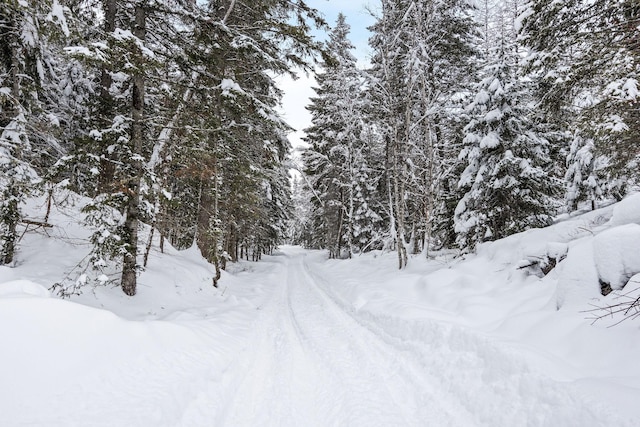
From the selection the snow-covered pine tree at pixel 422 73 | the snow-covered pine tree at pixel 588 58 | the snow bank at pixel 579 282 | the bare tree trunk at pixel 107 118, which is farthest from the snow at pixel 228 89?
the snow bank at pixel 579 282

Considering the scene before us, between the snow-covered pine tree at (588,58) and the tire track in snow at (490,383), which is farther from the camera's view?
the snow-covered pine tree at (588,58)

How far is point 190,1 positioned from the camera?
9.12 meters

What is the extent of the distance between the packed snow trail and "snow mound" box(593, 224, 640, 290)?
2268 mm

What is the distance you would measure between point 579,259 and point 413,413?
4.28 m

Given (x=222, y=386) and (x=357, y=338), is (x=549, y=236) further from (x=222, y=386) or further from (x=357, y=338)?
(x=222, y=386)

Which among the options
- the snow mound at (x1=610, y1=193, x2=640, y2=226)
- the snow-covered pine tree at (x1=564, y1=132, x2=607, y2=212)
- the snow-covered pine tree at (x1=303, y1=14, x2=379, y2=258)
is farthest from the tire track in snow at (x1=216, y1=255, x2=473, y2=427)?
Answer: the snow-covered pine tree at (x1=564, y1=132, x2=607, y2=212)

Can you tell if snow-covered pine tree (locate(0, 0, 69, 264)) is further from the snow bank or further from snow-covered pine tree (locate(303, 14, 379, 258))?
snow-covered pine tree (locate(303, 14, 379, 258))

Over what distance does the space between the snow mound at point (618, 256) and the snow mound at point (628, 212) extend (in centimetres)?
184

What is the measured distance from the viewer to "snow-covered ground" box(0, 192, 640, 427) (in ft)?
10.3

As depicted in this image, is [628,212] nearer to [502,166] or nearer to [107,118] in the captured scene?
[502,166]

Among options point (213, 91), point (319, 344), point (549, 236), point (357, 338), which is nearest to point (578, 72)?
point (549, 236)

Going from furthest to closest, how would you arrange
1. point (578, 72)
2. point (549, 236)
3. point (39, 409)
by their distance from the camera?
point (549, 236) → point (578, 72) → point (39, 409)

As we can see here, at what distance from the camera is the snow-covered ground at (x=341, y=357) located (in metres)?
3.12

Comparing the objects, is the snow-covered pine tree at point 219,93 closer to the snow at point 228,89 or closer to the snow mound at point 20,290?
the snow at point 228,89
